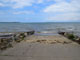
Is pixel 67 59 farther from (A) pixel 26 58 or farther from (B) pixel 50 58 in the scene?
(A) pixel 26 58

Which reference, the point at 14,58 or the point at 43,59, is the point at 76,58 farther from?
the point at 14,58

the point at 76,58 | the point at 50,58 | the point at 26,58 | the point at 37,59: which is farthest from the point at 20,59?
the point at 76,58

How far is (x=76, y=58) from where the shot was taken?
5914 millimetres

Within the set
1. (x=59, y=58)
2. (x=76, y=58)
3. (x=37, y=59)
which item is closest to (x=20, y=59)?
(x=37, y=59)

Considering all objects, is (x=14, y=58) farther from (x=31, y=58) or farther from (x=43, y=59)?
(x=43, y=59)

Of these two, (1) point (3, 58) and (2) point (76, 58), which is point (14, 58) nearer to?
(1) point (3, 58)

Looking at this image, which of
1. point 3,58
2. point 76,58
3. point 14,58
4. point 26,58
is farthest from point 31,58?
point 76,58

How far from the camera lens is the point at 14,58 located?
5863 mm

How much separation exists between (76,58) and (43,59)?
1.52m

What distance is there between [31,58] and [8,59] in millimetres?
1015

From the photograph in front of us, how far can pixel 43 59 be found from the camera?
18.8ft

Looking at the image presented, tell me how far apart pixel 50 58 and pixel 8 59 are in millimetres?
1872

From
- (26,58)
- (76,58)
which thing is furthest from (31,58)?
(76,58)

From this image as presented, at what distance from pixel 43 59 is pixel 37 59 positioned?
266 mm
